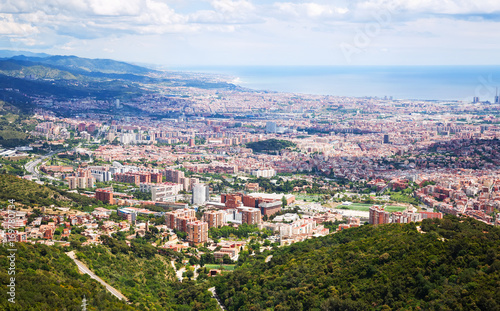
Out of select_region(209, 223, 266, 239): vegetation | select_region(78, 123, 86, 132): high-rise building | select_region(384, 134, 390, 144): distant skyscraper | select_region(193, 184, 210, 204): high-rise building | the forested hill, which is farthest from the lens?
select_region(78, 123, 86, 132): high-rise building

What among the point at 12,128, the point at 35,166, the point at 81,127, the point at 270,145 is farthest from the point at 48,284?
the point at 81,127

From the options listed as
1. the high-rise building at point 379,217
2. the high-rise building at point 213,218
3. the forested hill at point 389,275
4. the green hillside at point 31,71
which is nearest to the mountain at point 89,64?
the green hillside at point 31,71

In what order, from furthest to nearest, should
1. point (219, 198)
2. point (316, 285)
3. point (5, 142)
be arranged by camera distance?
point (5, 142)
point (219, 198)
point (316, 285)

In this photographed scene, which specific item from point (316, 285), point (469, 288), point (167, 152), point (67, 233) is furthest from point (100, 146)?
point (469, 288)

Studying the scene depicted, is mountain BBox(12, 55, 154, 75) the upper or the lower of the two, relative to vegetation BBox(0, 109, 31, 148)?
upper

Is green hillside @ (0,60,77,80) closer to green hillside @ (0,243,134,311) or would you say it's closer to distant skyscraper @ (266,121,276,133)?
distant skyscraper @ (266,121,276,133)

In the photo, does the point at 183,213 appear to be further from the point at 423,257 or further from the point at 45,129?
the point at 45,129

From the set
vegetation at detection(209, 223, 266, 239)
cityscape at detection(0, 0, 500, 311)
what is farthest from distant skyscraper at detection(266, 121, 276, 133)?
vegetation at detection(209, 223, 266, 239)
